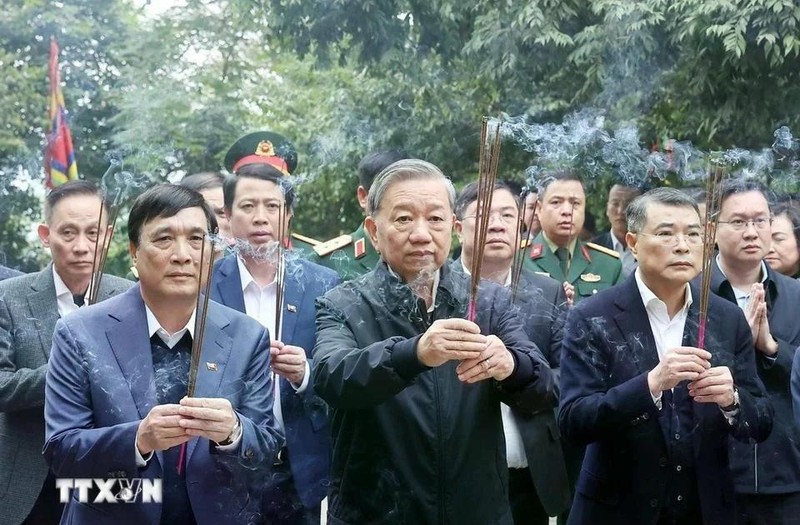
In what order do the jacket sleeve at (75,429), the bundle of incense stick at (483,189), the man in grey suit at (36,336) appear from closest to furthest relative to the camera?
the jacket sleeve at (75,429) → the bundle of incense stick at (483,189) → the man in grey suit at (36,336)

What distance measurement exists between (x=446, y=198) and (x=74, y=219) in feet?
4.80

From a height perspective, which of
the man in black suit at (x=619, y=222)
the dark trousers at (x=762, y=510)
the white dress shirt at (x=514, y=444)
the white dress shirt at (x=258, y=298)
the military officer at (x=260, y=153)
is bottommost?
the dark trousers at (x=762, y=510)

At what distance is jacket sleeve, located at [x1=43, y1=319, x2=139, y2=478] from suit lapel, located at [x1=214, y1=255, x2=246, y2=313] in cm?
92

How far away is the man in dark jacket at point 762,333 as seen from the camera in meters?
3.63

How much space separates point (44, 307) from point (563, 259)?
215 centimetres

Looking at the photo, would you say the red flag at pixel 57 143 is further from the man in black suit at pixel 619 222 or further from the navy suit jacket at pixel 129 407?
the navy suit jacket at pixel 129 407

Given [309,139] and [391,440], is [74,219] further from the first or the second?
[309,139]

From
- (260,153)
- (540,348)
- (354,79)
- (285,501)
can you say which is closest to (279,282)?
(285,501)

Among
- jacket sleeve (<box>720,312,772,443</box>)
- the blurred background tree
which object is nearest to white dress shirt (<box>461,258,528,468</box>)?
jacket sleeve (<box>720,312,772,443</box>)

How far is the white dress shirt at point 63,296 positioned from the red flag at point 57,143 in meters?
2.30

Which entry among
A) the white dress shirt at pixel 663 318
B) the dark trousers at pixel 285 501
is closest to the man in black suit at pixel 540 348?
the white dress shirt at pixel 663 318

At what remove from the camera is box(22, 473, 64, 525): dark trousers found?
11.5 feet

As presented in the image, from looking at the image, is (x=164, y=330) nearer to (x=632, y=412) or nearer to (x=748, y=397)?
(x=632, y=412)

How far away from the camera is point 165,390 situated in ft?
9.30
